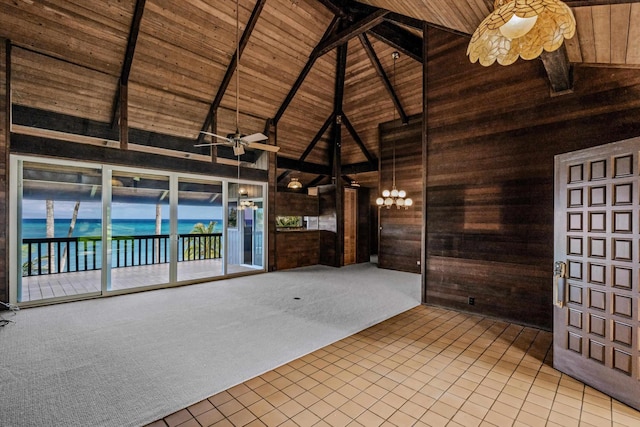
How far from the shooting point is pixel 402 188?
8.24 m

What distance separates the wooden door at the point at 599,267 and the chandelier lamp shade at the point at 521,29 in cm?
131

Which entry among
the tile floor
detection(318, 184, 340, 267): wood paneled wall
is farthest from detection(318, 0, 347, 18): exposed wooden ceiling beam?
the tile floor

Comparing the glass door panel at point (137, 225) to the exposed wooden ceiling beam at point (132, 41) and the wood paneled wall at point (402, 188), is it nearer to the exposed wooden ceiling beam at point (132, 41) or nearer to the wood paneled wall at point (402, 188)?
the exposed wooden ceiling beam at point (132, 41)

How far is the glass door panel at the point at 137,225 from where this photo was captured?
229 inches

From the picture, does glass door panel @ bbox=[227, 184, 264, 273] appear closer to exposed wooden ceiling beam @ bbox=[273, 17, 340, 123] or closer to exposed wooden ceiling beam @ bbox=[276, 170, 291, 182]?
exposed wooden ceiling beam @ bbox=[276, 170, 291, 182]

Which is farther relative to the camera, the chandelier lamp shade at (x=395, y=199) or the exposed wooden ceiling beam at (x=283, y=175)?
the exposed wooden ceiling beam at (x=283, y=175)

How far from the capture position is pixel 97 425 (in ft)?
6.63

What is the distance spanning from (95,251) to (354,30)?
6985 millimetres

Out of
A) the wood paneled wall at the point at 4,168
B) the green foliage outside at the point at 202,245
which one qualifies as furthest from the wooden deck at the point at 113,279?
the green foliage outside at the point at 202,245

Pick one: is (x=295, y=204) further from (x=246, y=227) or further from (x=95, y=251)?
(x=95, y=251)

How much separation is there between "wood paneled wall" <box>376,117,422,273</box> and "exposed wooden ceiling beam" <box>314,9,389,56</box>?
289cm

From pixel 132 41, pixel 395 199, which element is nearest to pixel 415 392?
pixel 395 199

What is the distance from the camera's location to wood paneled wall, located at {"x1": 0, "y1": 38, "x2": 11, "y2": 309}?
446 cm

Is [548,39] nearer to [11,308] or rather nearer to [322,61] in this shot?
[322,61]
